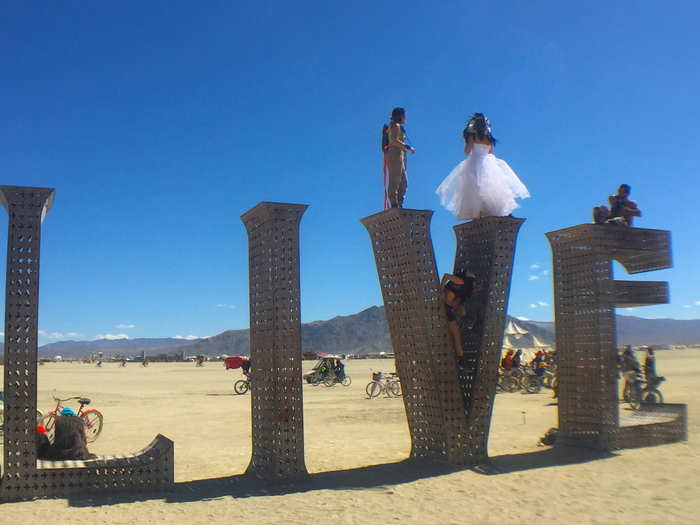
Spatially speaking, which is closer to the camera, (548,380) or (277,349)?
(277,349)

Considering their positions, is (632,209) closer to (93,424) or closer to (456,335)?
(456,335)

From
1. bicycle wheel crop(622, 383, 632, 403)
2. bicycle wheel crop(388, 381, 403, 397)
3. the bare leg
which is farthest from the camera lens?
bicycle wheel crop(388, 381, 403, 397)

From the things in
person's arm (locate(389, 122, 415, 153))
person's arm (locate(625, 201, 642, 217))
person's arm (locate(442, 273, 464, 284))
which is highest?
person's arm (locate(389, 122, 415, 153))

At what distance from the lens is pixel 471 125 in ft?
29.8

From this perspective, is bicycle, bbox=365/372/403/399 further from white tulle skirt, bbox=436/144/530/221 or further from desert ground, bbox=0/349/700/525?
white tulle skirt, bbox=436/144/530/221

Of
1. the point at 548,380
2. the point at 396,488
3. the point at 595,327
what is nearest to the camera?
the point at 396,488

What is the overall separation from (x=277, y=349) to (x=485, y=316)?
9.31 ft

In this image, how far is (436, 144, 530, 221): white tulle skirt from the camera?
8789mm

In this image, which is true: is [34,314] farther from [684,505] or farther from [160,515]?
[684,505]

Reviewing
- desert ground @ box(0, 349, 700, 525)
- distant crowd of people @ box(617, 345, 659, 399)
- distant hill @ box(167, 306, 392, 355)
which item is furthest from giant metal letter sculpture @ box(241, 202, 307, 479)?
distant hill @ box(167, 306, 392, 355)

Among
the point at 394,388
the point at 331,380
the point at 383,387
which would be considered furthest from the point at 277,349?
the point at 331,380

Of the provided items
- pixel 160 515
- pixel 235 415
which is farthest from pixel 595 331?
pixel 235 415

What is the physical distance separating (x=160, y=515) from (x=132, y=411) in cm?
1118

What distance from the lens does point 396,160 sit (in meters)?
8.62
